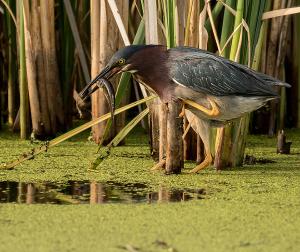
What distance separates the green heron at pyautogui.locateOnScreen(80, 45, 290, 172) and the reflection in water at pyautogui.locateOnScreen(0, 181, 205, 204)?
502mm

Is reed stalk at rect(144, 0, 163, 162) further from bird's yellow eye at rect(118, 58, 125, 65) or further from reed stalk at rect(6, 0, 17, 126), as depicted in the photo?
reed stalk at rect(6, 0, 17, 126)

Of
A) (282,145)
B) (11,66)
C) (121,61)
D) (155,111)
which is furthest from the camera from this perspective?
(11,66)

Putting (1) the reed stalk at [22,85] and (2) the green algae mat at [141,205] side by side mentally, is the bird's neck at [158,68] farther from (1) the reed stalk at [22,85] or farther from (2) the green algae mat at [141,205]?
(1) the reed stalk at [22,85]

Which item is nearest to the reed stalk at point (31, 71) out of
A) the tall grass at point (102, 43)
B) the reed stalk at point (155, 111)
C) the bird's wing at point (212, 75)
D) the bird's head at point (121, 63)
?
the tall grass at point (102, 43)

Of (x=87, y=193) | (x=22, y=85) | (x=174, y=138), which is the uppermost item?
(x=22, y=85)

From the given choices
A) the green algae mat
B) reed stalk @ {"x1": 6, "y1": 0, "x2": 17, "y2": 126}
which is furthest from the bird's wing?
reed stalk @ {"x1": 6, "y1": 0, "x2": 17, "y2": 126}

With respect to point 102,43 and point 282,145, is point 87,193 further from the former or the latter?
point 282,145

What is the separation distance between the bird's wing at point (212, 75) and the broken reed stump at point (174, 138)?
135mm

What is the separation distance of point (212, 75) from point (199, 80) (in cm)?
7

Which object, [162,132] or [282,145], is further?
[282,145]

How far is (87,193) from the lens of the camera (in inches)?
166

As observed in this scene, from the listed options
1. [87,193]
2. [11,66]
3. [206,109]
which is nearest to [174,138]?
[206,109]

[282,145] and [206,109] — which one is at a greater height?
[206,109]

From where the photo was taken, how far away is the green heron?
15.0ft
